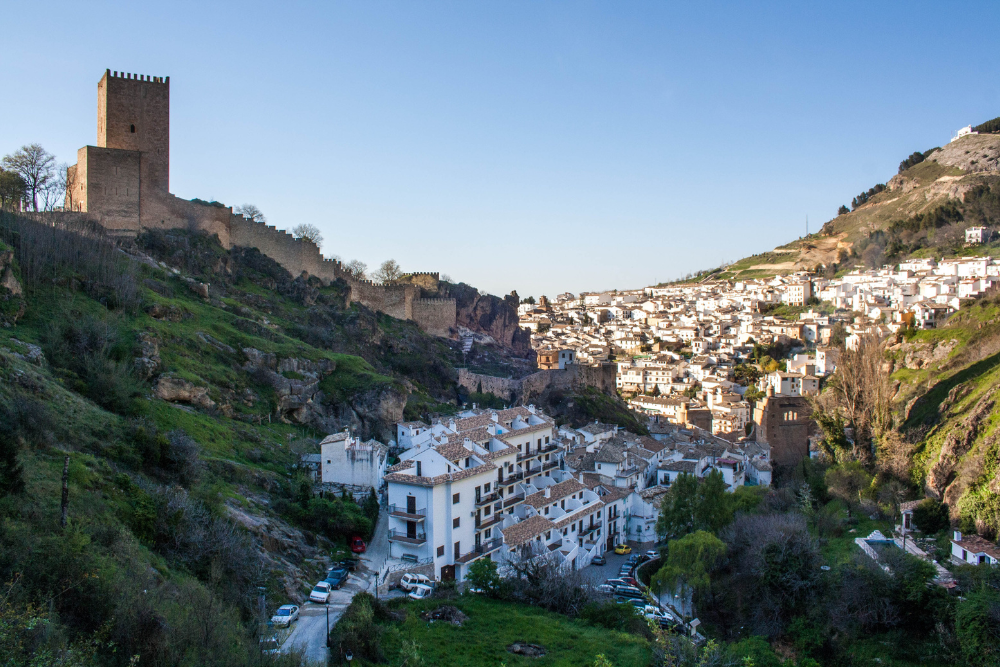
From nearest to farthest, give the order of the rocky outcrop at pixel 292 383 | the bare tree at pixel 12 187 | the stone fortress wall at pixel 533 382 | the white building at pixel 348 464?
the white building at pixel 348 464 < the rocky outcrop at pixel 292 383 < the bare tree at pixel 12 187 < the stone fortress wall at pixel 533 382

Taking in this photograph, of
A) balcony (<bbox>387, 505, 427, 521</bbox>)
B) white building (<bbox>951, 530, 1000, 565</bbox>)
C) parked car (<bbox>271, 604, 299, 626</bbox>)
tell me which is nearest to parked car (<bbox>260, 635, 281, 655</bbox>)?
parked car (<bbox>271, 604, 299, 626</bbox>)

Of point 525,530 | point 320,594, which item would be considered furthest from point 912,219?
point 320,594

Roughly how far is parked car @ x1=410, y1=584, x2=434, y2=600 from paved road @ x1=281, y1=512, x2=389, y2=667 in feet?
3.21

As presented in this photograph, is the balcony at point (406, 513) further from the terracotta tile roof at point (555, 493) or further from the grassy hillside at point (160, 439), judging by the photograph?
the terracotta tile roof at point (555, 493)

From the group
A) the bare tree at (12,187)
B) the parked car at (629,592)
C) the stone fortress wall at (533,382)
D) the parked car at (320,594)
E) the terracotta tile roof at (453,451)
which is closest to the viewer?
the parked car at (320,594)

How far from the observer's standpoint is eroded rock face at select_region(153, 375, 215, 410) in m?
19.5

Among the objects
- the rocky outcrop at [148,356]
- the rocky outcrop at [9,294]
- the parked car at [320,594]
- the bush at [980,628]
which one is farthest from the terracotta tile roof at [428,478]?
the bush at [980,628]

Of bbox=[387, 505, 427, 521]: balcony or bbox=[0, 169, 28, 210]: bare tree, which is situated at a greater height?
bbox=[0, 169, 28, 210]: bare tree

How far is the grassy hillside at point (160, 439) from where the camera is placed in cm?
840

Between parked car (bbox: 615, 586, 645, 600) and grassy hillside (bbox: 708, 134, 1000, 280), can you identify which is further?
grassy hillside (bbox: 708, 134, 1000, 280)

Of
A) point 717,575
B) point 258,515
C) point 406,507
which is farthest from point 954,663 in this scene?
point 258,515

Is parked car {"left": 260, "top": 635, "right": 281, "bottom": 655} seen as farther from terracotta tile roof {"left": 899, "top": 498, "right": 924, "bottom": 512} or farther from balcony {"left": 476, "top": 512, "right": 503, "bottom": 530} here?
terracotta tile roof {"left": 899, "top": 498, "right": 924, "bottom": 512}

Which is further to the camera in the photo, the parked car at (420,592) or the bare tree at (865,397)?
the bare tree at (865,397)

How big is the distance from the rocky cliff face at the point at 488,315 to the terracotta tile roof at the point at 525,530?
30.1m
